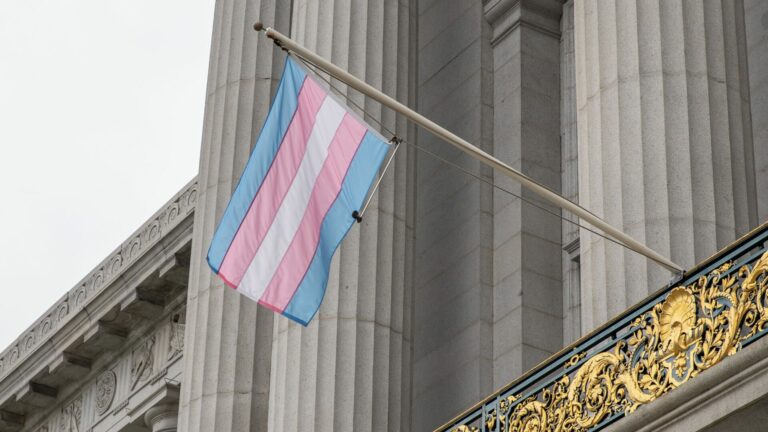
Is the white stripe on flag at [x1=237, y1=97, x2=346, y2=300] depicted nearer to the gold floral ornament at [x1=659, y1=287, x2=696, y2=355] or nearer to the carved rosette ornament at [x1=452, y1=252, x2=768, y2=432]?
the carved rosette ornament at [x1=452, y1=252, x2=768, y2=432]

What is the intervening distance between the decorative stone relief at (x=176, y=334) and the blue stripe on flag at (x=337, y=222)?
18885mm

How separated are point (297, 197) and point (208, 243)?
641 cm

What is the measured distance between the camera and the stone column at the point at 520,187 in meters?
29.8

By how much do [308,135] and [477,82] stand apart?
9.79 m

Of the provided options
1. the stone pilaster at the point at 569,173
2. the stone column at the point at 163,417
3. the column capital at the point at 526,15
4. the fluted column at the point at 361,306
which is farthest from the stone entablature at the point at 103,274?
the fluted column at the point at 361,306

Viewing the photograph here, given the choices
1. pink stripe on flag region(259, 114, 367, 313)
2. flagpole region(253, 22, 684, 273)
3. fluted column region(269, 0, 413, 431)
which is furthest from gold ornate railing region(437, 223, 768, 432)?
fluted column region(269, 0, 413, 431)

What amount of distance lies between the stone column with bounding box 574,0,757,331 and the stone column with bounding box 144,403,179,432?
19.9 m

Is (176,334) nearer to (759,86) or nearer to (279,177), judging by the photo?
(759,86)

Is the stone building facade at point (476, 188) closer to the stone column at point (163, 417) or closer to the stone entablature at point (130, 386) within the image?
the stone column at point (163, 417)

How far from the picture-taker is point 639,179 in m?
21.2

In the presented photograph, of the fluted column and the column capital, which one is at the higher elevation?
the column capital

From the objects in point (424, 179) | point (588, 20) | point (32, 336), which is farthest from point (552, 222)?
point (32, 336)

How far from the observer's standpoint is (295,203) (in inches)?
892

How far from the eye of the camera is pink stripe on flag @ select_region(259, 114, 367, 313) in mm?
22469
